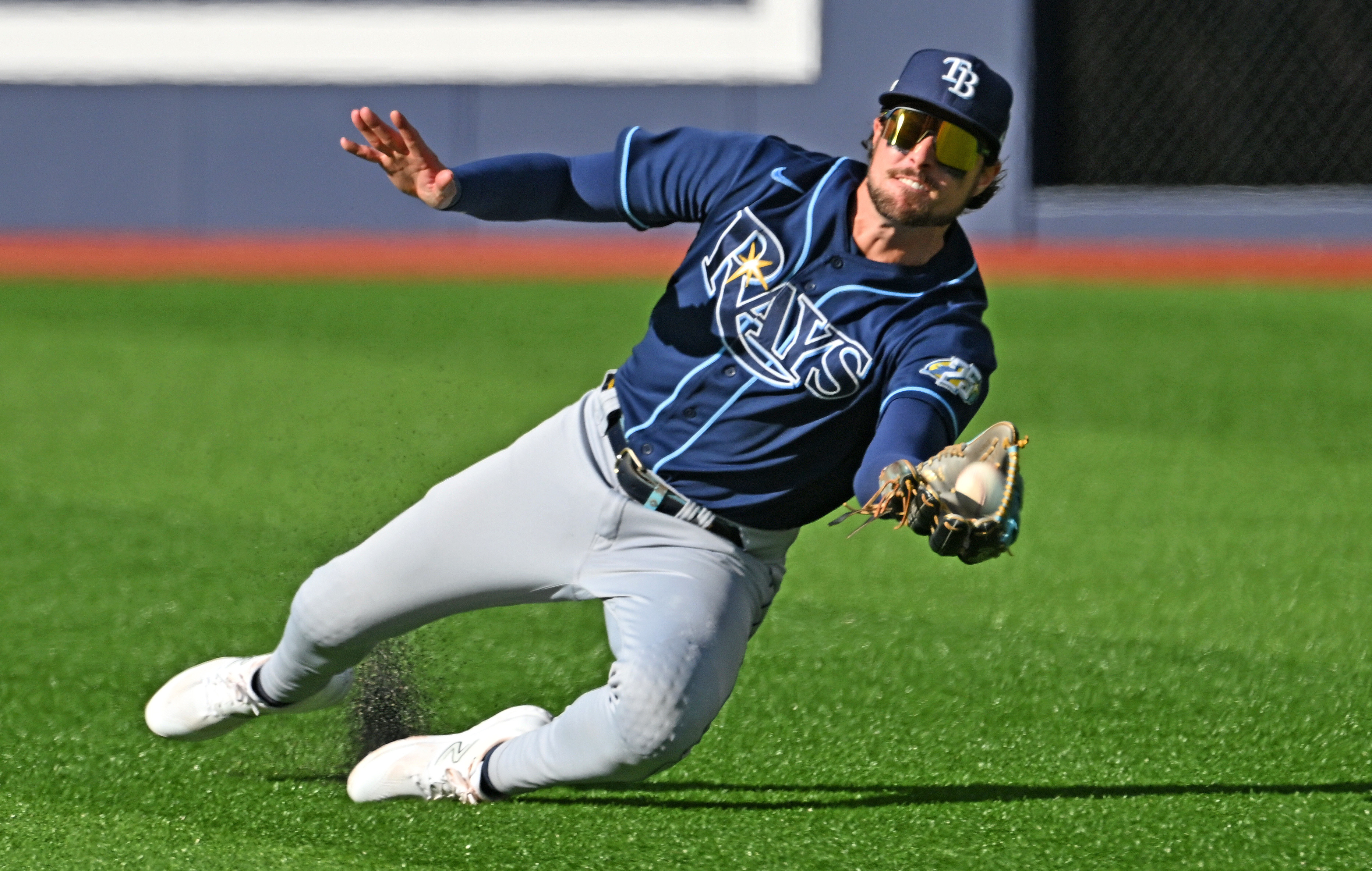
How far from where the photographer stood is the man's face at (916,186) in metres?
3.96

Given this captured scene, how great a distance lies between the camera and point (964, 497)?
11.2 ft

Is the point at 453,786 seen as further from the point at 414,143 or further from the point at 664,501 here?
the point at 414,143

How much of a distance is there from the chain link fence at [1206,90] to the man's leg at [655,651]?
15360mm

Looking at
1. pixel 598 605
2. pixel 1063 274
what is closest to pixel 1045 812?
pixel 598 605

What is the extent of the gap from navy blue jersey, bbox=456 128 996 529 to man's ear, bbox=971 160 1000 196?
4.2 inches

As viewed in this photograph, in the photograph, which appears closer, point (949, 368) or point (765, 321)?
point (949, 368)

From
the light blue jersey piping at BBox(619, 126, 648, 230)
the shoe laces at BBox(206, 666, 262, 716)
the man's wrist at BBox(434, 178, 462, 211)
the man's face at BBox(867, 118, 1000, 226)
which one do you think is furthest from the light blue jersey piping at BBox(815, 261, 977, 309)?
the shoe laces at BBox(206, 666, 262, 716)

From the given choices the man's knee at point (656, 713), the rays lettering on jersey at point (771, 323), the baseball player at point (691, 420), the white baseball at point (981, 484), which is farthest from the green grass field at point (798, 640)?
the white baseball at point (981, 484)

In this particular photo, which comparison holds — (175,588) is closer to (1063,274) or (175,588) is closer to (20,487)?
(20,487)

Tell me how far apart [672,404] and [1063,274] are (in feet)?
46.2

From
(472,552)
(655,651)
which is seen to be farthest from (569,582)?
(655,651)

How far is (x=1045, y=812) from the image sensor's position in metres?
4.40

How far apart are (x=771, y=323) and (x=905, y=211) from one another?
0.41 metres

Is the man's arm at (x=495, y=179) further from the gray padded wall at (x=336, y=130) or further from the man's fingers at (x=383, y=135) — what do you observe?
the gray padded wall at (x=336, y=130)
